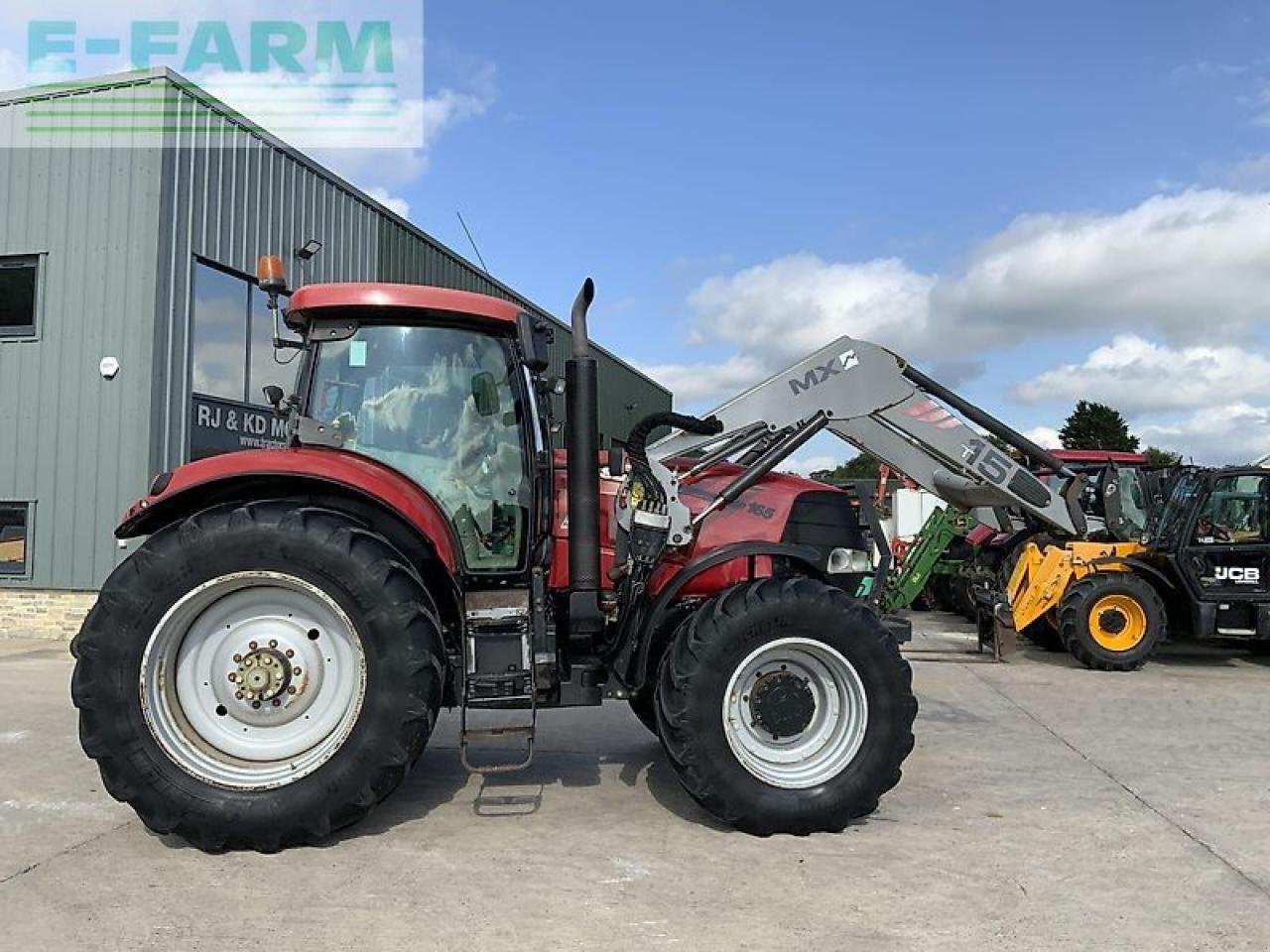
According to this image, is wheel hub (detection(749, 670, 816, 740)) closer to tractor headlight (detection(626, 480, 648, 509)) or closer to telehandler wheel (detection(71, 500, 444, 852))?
tractor headlight (detection(626, 480, 648, 509))

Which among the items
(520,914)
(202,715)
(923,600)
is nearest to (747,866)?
(520,914)

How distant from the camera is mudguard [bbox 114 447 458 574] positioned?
4.28 meters

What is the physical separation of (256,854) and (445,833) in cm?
80

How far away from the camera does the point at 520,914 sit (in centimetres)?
357

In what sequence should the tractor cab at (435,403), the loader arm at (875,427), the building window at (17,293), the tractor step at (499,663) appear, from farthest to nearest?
the building window at (17,293), the loader arm at (875,427), the tractor cab at (435,403), the tractor step at (499,663)

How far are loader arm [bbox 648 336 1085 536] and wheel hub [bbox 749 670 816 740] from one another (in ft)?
3.19

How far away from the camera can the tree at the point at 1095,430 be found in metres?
57.2

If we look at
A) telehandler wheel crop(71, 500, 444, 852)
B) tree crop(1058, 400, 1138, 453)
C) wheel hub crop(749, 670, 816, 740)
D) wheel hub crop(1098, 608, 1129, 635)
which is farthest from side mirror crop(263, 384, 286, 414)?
tree crop(1058, 400, 1138, 453)

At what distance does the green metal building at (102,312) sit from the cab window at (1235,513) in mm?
9805

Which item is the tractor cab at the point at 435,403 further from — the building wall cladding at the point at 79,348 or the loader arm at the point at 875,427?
the building wall cladding at the point at 79,348

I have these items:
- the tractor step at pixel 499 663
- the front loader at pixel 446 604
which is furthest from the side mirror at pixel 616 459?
the tractor step at pixel 499 663

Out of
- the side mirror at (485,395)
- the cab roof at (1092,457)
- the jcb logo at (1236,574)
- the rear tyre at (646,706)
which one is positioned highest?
the cab roof at (1092,457)

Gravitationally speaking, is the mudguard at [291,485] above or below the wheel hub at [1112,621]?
above

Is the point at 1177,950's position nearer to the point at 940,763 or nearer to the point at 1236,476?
the point at 940,763
